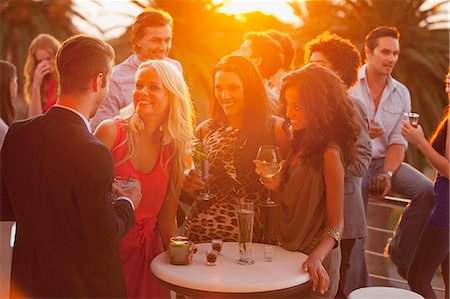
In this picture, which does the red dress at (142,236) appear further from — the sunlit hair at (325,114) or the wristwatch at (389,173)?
the wristwatch at (389,173)

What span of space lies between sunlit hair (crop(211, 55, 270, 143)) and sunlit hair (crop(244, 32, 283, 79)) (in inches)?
52.1

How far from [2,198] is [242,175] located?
1497 millimetres

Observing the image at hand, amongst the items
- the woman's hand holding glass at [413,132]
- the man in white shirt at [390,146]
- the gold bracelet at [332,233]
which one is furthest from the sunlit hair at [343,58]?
the gold bracelet at [332,233]

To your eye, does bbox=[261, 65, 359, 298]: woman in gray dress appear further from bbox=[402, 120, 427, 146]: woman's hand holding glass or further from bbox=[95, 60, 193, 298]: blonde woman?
bbox=[402, 120, 427, 146]: woman's hand holding glass

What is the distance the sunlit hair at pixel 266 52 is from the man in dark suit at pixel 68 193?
101 inches

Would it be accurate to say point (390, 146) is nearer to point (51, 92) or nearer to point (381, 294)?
point (381, 294)

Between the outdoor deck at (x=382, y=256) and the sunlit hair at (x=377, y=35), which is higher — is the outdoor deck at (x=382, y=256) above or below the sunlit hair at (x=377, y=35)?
below

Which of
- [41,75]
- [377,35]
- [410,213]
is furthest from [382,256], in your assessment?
[41,75]

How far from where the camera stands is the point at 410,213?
4820mm

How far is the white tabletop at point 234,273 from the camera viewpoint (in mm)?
2699

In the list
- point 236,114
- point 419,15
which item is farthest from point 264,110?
point 419,15

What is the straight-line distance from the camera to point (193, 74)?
18.8 metres

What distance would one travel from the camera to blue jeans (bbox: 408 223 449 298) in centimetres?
402

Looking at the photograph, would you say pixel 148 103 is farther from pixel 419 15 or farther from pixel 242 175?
pixel 419 15
